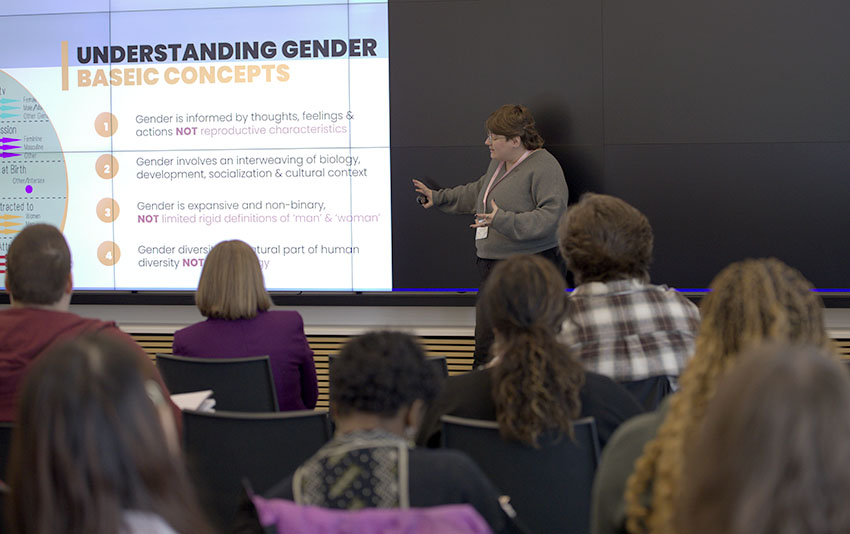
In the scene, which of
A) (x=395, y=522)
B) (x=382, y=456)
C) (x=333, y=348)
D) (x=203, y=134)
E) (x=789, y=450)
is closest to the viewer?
(x=789, y=450)

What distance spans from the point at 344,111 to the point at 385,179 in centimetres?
46

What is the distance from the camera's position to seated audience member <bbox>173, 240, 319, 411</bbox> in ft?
9.91

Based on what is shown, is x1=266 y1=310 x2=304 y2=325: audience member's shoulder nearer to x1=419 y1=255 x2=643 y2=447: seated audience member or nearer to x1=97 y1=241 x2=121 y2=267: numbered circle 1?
x1=419 y1=255 x2=643 y2=447: seated audience member

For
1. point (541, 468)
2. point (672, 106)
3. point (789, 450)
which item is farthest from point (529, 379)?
point (672, 106)

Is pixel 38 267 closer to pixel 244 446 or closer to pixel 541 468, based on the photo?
pixel 244 446

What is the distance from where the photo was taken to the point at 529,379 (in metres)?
1.94

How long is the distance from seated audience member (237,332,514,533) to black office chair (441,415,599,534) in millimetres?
398

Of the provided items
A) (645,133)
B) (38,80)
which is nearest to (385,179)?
(645,133)

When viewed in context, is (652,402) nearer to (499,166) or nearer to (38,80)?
(499,166)

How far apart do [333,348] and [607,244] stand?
291 cm

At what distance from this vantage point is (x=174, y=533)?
3.41 feet

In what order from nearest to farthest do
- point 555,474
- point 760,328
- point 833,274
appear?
point 760,328, point 555,474, point 833,274

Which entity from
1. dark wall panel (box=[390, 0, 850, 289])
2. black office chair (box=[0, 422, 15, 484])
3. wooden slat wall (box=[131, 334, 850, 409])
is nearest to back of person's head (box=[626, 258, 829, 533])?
black office chair (box=[0, 422, 15, 484])

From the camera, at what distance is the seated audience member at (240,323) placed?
3021 mm
